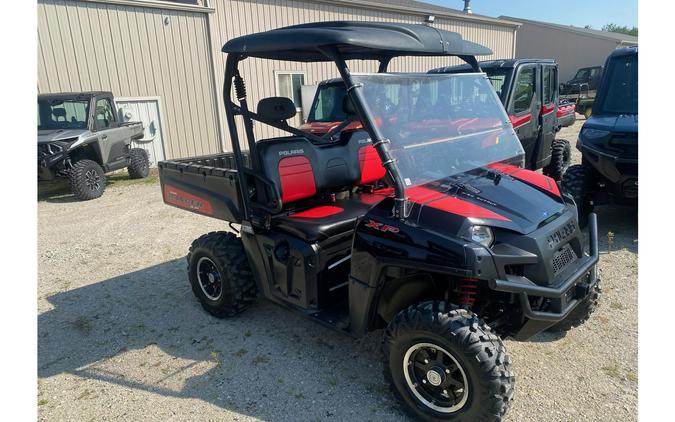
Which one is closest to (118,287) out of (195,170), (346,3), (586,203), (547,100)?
(195,170)

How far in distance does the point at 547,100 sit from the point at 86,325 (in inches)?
291

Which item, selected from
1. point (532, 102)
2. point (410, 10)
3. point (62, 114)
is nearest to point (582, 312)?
point (532, 102)

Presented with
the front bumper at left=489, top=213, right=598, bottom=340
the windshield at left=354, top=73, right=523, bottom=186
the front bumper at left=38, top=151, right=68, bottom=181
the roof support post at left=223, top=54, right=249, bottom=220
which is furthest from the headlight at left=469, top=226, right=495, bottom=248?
the front bumper at left=38, top=151, right=68, bottom=181

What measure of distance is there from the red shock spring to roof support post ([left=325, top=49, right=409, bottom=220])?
519 mm

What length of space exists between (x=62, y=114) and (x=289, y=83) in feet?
19.5

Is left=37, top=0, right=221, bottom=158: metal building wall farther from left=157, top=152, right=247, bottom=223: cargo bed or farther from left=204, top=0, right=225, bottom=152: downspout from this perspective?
left=157, top=152, right=247, bottom=223: cargo bed

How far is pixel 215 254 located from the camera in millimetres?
3600

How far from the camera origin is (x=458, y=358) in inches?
88.7

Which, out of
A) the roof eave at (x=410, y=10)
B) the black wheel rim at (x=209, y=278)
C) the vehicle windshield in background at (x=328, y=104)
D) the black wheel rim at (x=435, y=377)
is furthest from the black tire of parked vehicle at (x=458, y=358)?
the roof eave at (x=410, y=10)

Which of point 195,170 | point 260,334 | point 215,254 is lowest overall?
point 260,334

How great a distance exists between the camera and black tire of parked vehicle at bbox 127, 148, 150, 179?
9.87 m

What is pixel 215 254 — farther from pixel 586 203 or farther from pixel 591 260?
pixel 586 203

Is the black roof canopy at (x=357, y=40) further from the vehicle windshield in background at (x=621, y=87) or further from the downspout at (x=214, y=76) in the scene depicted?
the downspout at (x=214, y=76)

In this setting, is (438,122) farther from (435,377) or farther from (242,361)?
(242,361)
